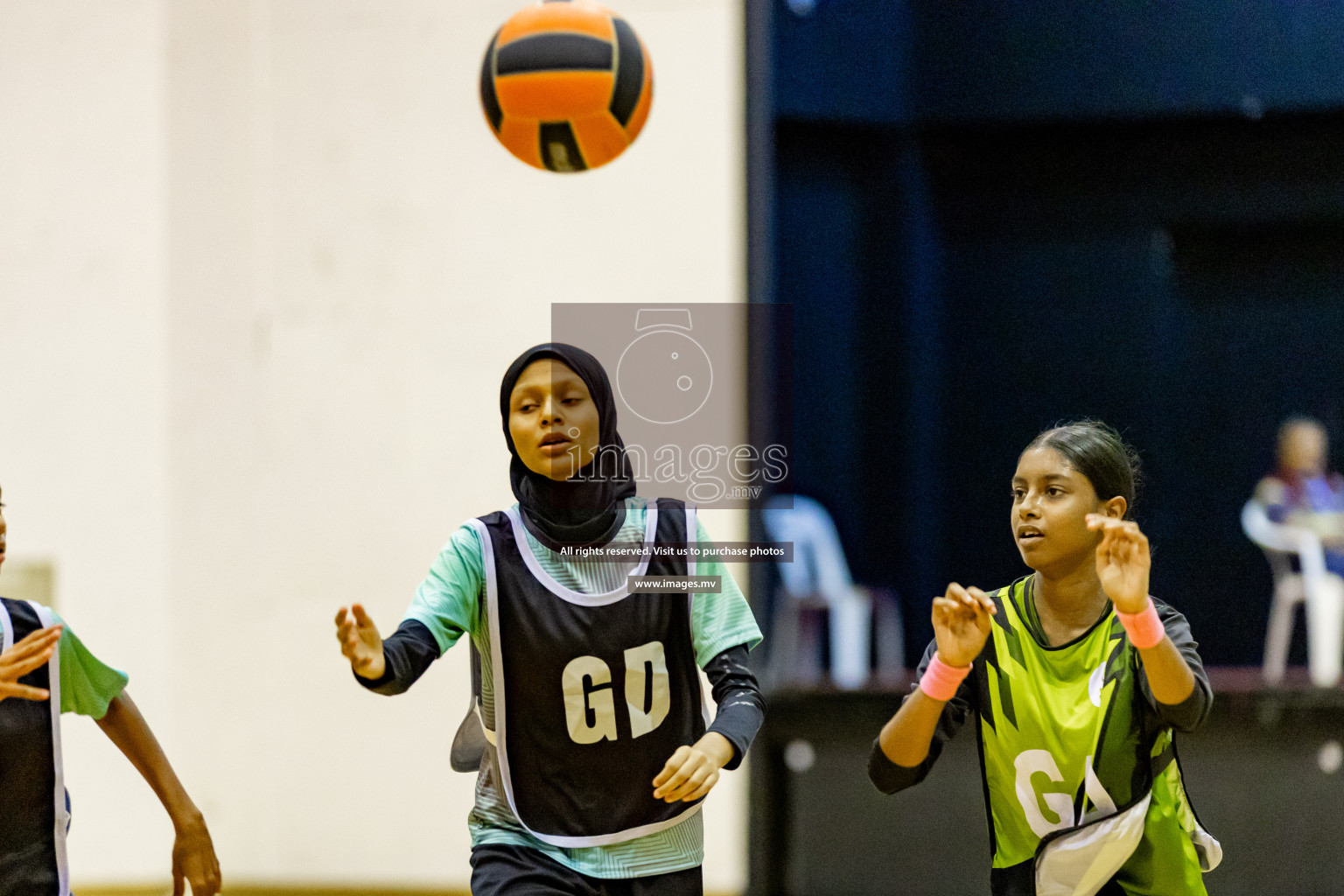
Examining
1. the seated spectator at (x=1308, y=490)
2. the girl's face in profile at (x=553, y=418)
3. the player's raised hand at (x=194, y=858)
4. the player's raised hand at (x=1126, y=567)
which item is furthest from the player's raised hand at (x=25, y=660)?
the seated spectator at (x=1308, y=490)

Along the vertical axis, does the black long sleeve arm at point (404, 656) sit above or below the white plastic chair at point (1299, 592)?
above

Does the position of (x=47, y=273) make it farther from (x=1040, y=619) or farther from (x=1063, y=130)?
(x=1063, y=130)

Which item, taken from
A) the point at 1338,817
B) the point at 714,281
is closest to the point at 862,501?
the point at 714,281

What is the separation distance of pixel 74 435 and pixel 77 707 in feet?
8.47

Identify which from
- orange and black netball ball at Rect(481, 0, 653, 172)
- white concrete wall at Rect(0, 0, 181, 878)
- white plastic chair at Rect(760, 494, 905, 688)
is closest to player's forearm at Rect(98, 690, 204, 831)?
orange and black netball ball at Rect(481, 0, 653, 172)

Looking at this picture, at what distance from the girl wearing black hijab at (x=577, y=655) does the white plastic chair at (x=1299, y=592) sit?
4.11 metres

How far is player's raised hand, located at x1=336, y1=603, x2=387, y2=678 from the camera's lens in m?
2.33

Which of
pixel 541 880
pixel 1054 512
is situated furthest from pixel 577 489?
pixel 1054 512

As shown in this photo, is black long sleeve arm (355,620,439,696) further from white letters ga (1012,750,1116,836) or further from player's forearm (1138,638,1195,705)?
player's forearm (1138,638,1195,705)

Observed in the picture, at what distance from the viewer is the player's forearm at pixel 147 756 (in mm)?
2678

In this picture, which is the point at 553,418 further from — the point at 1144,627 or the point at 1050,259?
the point at 1050,259

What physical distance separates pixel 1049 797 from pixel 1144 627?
40 centimetres

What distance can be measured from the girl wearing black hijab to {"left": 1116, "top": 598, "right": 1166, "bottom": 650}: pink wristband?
722 millimetres

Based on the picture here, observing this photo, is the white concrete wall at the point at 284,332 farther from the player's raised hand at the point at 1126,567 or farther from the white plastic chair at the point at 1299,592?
the white plastic chair at the point at 1299,592
